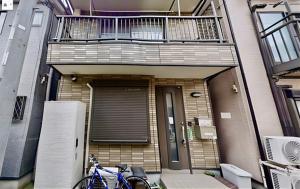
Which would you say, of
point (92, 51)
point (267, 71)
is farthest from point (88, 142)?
→ point (267, 71)

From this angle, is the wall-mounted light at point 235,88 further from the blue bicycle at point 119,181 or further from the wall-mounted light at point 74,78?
the wall-mounted light at point 74,78

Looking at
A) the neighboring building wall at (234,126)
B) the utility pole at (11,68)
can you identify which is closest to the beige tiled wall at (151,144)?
the neighboring building wall at (234,126)

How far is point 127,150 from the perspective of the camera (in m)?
4.08

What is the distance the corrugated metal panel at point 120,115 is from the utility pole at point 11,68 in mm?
2405

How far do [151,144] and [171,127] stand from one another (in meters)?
0.83

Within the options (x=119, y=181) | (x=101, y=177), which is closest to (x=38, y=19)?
(x=101, y=177)

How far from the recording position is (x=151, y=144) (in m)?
4.13

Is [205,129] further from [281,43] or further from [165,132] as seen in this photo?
[281,43]

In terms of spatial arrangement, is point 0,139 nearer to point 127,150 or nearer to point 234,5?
point 127,150

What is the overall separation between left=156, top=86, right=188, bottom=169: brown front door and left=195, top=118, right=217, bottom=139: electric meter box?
1.47 feet

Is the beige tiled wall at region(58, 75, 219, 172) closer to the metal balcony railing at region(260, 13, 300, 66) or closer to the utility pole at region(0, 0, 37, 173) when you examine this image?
the metal balcony railing at region(260, 13, 300, 66)

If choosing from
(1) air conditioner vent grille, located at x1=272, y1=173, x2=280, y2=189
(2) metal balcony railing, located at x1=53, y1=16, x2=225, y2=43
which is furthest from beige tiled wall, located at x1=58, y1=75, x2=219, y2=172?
(1) air conditioner vent grille, located at x1=272, y1=173, x2=280, y2=189

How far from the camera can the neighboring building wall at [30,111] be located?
3.49 meters

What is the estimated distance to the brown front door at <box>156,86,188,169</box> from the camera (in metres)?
4.30
